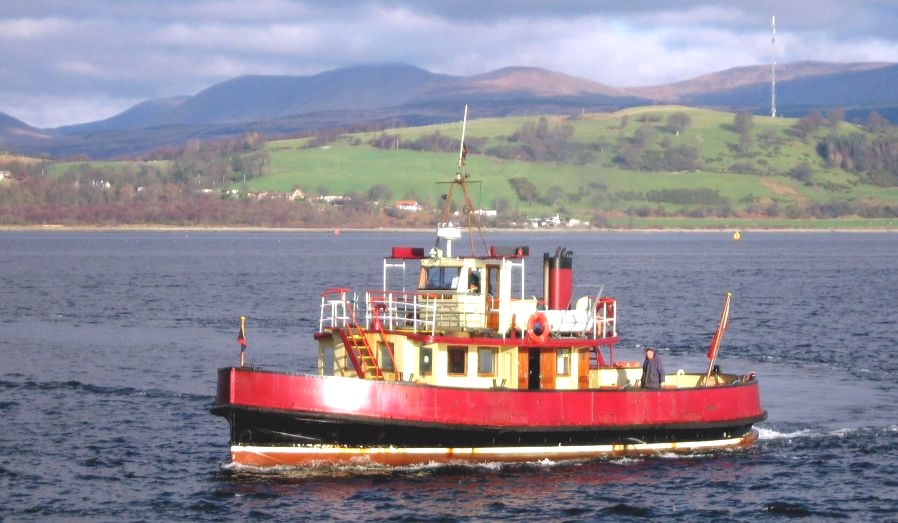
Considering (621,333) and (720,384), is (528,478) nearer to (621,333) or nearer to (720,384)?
(720,384)

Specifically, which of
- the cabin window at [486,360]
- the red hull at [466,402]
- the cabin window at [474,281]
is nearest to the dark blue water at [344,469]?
the red hull at [466,402]

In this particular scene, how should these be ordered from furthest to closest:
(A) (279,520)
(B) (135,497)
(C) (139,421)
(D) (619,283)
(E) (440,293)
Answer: (D) (619,283)
(C) (139,421)
(E) (440,293)
(B) (135,497)
(A) (279,520)

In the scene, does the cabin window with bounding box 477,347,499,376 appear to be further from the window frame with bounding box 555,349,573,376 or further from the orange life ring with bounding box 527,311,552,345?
the window frame with bounding box 555,349,573,376

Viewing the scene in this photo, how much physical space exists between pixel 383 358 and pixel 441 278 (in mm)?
2124

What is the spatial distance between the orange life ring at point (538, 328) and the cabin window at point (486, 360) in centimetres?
78

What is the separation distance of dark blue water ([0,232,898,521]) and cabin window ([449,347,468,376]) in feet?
6.80

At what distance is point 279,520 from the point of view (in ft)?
79.5

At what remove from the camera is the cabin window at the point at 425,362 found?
28.6 metres

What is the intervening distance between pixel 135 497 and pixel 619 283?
59972 mm

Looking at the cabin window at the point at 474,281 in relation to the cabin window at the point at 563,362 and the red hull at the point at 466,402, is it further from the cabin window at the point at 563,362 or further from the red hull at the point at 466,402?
the red hull at the point at 466,402

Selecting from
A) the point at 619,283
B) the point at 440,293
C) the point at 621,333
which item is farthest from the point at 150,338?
the point at 619,283

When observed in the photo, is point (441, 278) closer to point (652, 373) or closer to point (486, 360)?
point (486, 360)

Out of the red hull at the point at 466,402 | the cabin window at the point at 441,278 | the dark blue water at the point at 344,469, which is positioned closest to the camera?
the dark blue water at the point at 344,469

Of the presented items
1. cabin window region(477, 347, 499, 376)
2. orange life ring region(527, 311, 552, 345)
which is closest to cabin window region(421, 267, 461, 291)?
cabin window region(477, 347, 499, 376)
